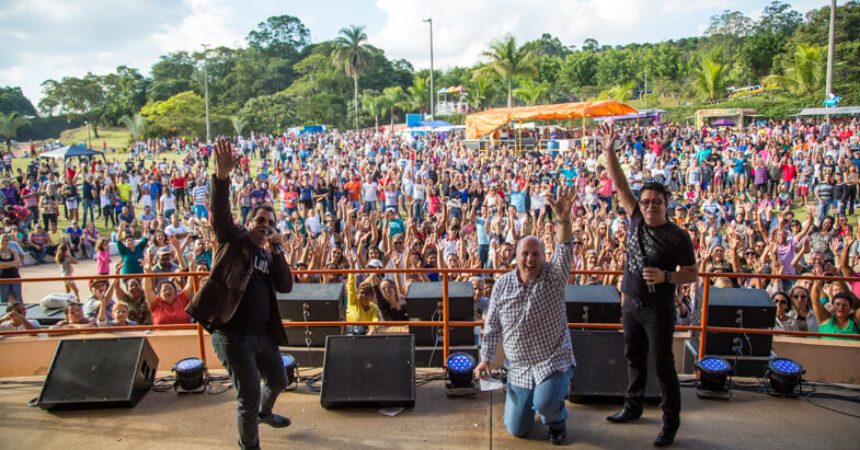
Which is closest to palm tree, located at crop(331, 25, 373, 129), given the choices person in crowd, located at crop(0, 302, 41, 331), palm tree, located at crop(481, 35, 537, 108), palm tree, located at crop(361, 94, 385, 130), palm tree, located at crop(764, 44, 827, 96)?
palm tree, located at crop(361, 94, 385, 130)

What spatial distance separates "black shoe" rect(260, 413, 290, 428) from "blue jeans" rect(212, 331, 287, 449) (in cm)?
41

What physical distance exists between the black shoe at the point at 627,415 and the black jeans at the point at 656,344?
1.01 ft

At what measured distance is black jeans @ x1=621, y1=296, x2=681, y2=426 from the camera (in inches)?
152

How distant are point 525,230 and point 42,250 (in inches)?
509

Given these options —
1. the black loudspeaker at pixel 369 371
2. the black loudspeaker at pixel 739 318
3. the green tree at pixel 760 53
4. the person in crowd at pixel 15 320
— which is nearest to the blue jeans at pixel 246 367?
the black loudspeaker at pixel 369 371

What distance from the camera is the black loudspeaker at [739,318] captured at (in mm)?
5023

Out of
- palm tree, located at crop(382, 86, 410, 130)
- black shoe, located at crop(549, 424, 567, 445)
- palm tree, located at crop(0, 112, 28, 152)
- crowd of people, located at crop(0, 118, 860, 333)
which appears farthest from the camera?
palm tree, located at crop(382, 86, 410, 130)

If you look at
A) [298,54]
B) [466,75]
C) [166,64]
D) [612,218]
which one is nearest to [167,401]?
[612,218]

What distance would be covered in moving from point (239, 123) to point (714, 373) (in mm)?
62729

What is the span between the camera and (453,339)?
18.4ft

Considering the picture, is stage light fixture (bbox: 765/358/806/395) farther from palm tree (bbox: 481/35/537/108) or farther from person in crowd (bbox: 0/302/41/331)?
palm tree (bbox: 481/35/537/108)

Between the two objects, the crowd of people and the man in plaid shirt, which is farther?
the crowd of people

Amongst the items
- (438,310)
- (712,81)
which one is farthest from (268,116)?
(438,310)

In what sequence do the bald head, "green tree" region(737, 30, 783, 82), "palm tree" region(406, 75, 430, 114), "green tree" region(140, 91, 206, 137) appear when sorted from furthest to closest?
1. "palm tree" region(406, 75, 430, 114)
2. "green tree" region(140, 91, 206, 137)
3. "green tree" region(737, 30, 783, 82)
4. the bald head
